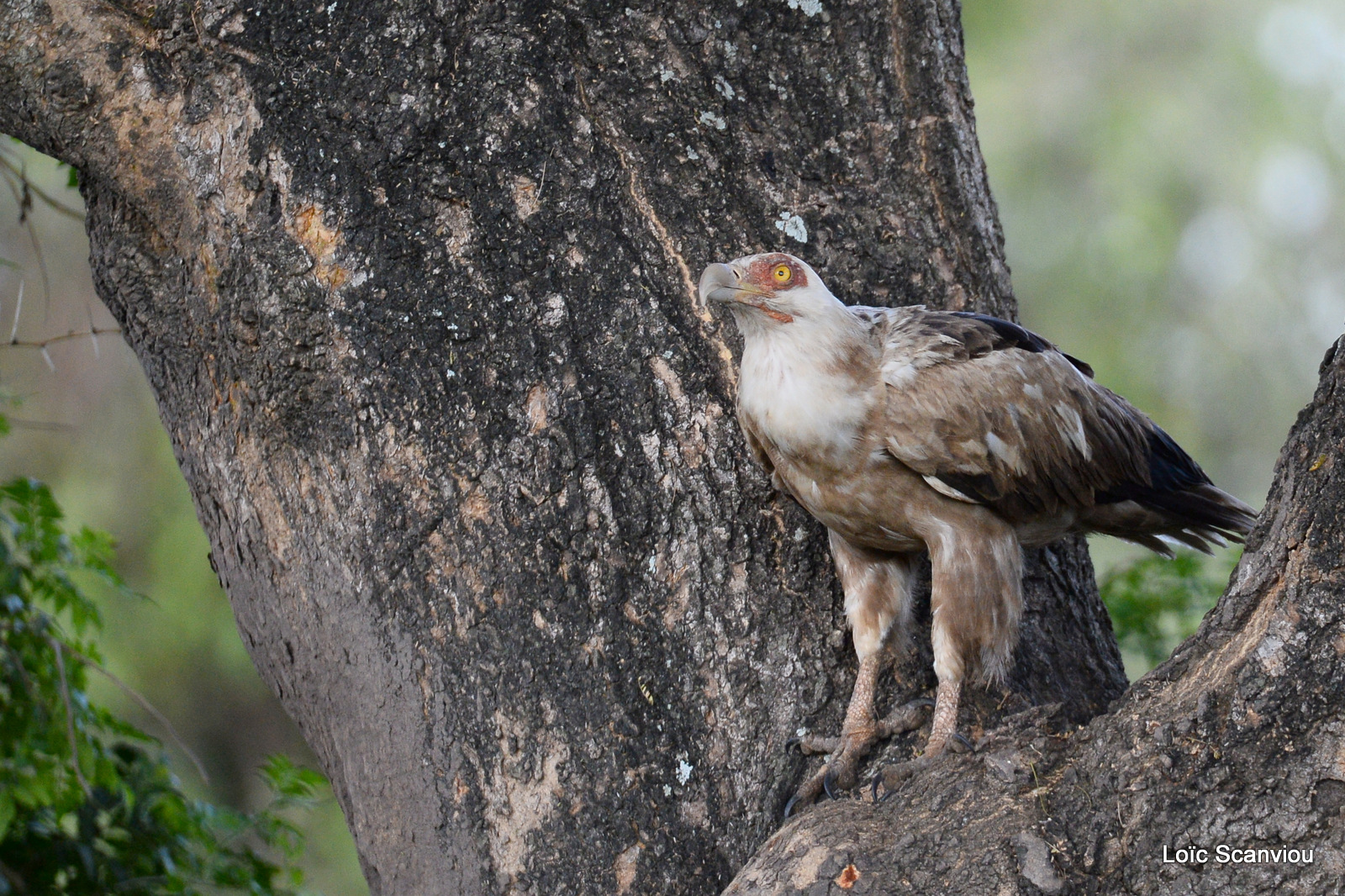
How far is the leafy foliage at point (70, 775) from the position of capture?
371 cm

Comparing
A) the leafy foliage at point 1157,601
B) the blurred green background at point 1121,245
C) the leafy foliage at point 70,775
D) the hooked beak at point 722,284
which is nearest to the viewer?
the hooked beak at point 722,284

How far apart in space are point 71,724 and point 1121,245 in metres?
9.55

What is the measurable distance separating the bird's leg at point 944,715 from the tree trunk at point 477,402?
0.24ft

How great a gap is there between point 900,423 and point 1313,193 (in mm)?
10881

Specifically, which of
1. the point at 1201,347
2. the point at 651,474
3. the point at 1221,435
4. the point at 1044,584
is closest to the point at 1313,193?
the point at 1201,347

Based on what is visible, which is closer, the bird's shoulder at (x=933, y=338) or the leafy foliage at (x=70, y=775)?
the bird's shoulder at (x=933, y=338)

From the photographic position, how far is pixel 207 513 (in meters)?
3.03

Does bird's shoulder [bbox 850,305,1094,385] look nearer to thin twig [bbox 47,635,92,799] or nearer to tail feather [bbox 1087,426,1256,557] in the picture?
tail feather [bbox 1087,426,1256,557]

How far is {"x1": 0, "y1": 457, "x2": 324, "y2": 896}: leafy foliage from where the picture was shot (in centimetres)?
371

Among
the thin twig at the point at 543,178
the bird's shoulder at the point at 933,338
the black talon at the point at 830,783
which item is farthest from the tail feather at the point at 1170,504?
the thin twig at the point at 543,178

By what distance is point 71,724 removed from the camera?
3.60m

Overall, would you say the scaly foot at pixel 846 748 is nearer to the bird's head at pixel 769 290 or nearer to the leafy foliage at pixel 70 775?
the bird's head at pixel 769 290

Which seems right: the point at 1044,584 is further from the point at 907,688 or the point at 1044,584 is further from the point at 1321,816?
the point at 1321,816

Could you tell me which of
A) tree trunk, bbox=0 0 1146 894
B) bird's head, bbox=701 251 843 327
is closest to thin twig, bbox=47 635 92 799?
tree trunk, bbox=0 0 1146 894
